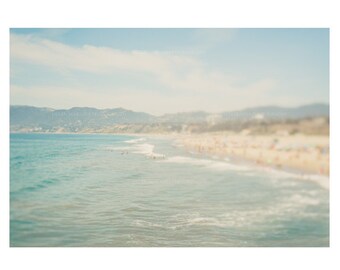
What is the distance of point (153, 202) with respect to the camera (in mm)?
3373

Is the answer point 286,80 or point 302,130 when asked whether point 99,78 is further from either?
point 302,130

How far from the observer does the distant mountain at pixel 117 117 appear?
331 cm

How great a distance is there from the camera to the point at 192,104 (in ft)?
11.3

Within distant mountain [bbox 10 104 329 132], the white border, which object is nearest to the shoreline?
distant mountain [bbox 10 104 329 132]

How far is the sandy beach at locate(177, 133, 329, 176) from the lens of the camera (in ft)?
10.8
